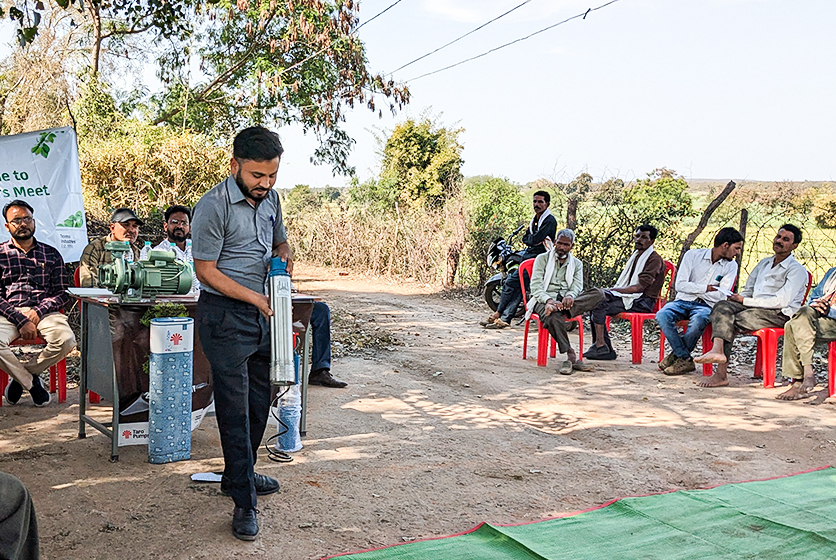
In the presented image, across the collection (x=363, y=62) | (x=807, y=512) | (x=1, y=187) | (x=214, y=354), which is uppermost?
(x=363, y=62)

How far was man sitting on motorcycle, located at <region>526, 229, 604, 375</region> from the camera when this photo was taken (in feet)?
23.7

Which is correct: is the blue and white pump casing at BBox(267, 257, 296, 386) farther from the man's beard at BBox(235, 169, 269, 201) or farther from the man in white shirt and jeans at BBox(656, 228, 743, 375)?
the man in white shirt and jeans at BBox(656, 228, 743, 375)

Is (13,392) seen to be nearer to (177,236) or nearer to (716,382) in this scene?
(177,236)

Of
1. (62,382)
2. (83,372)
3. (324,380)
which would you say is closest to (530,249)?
(324,380)

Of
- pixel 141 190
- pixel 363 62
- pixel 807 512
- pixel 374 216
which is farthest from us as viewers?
pixel 374 216

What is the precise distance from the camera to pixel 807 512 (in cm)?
371

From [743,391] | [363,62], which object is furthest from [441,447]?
[363,62]

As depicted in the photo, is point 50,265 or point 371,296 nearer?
point 50,265

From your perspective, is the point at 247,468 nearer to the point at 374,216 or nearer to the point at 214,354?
the point at 214,354

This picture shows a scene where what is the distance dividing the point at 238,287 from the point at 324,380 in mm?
3200

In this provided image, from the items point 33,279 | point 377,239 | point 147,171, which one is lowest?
point 33,279

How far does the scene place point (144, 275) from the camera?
4.21 m

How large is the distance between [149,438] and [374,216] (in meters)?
13.4

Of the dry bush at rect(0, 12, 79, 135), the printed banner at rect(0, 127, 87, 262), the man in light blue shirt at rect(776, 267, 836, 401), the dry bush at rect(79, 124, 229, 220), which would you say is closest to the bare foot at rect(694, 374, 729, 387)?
the man in light blue shirt at rect(776, 267, 836, 401)
